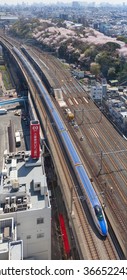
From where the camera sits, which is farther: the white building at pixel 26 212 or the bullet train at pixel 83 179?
the bullet train at pixel 83 179

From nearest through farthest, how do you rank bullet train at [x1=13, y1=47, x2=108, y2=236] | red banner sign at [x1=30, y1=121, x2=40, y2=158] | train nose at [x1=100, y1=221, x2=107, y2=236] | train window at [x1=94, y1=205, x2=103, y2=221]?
train nose at [x1=100, y1=221, x2=107, y2=236] → bullet train at [x1=13, y1=47, x2=108, y2=236] → train window at [x1=94, y1=205, x2=103, y2=221] → red banner sign at [x1=30, y1=121, x2=40, y2=158]

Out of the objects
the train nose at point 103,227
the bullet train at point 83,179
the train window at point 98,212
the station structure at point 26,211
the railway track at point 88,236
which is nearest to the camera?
→ the station structure at point 26,211

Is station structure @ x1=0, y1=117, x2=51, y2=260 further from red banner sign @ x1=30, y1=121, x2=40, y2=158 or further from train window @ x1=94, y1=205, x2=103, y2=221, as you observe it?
train window @ x1=94, y1=205, x2=103, y2=221

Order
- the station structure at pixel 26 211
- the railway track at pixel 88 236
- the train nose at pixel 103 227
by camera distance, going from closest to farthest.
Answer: the station structure at pixel 26 211, the railway track at pixel 88 236, the train nose at pixel 103 227

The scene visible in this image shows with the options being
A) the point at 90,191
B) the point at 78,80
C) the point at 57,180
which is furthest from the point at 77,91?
the point at 90,191

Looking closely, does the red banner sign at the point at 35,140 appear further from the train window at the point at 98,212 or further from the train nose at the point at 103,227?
the train nose at the point at 103,227

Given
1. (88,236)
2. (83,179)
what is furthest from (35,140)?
(88,236)

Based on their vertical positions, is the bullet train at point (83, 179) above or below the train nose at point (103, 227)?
above

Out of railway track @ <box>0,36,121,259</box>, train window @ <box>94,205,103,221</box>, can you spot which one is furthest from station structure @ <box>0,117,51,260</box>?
train window @ <box>94,205,103,221</box>

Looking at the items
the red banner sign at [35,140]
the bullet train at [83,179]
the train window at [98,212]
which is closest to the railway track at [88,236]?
the bullet train at [83,179]

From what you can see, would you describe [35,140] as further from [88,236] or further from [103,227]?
[103,227]
